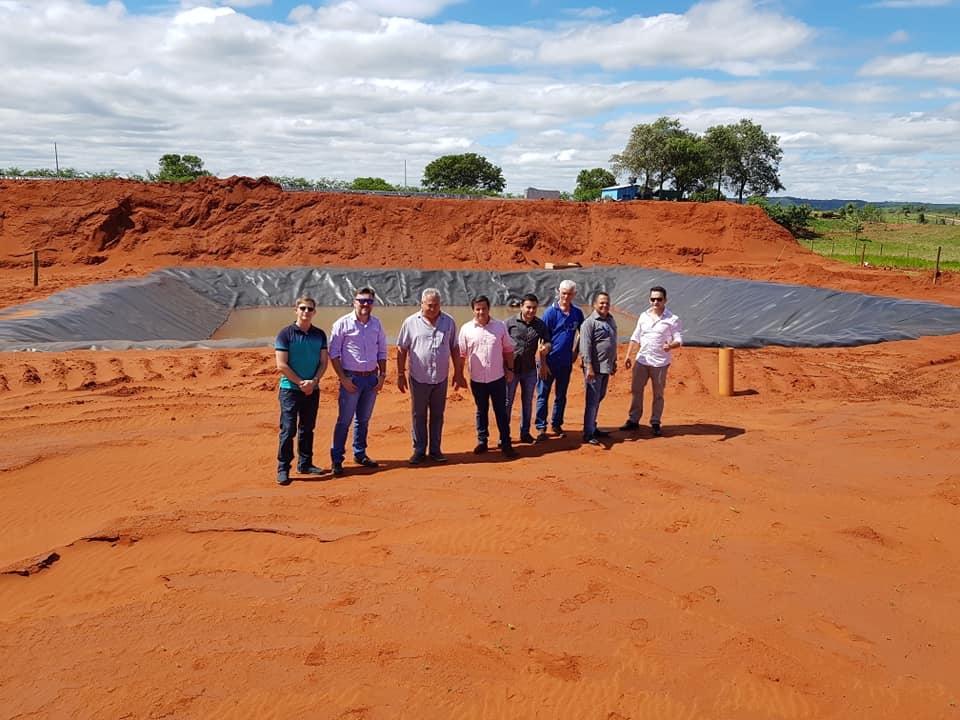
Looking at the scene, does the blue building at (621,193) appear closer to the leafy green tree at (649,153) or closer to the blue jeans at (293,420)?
the leafy green tree at (649,153)

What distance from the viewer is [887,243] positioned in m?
41.6

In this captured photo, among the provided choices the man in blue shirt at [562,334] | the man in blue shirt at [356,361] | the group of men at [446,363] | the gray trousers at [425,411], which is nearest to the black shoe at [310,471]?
the group of men at [446,363]

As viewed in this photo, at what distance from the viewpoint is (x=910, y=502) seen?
5215 mm

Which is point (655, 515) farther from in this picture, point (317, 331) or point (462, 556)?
point (317, 331)

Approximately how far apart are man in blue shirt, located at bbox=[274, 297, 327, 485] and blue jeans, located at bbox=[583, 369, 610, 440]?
241 cm

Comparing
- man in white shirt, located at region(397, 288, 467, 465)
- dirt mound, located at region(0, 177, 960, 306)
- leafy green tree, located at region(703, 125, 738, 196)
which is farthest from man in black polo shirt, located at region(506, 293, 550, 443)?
leafy green tree, located at region(703, 125, 738, 196)

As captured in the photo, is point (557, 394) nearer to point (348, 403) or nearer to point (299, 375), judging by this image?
point (348, 403)

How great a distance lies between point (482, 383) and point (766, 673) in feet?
11.1

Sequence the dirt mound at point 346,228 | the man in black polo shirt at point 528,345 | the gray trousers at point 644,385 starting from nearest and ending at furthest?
the man in black polo shirt at point 528,345 < the gray trousers at point 644,385 < the dirt mound at point 346,228

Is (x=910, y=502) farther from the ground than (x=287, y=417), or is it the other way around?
(x=287, y=417)

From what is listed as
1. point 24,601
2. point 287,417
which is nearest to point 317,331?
point 287,417

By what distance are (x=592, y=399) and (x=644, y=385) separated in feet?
2.28

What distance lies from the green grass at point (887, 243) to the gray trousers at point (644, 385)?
23854 millimetres

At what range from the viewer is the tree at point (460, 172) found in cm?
5916
